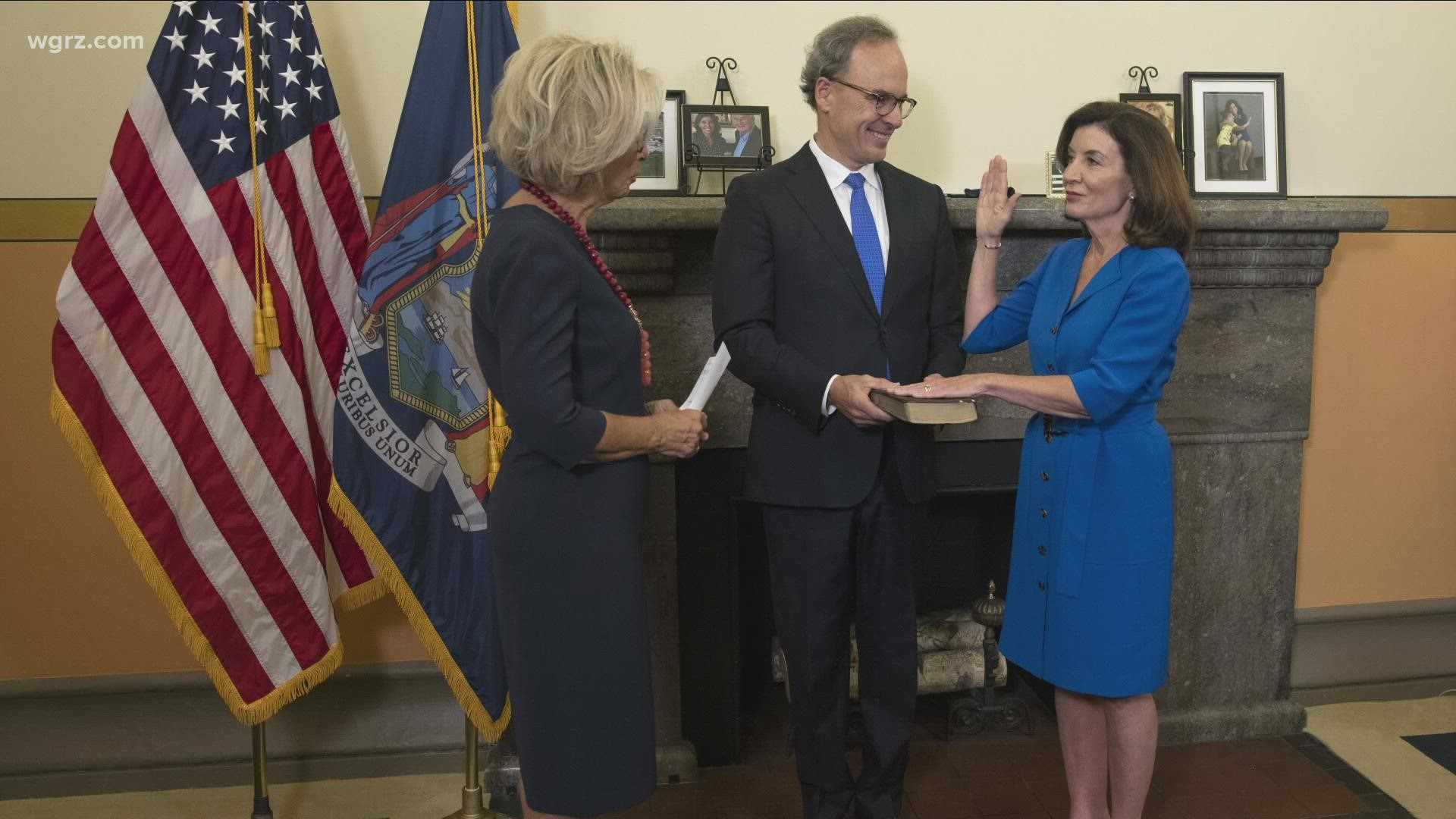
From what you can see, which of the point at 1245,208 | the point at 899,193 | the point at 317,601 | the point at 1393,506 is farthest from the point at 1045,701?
the point at 317,601

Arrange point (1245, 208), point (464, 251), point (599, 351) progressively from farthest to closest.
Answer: point (1245, 208), point (464, 251), point (599, 351)

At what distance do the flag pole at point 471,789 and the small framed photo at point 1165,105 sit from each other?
222 cm

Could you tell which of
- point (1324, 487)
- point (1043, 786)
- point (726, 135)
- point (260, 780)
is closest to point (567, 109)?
point (726, 135)

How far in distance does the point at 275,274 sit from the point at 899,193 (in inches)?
51.6

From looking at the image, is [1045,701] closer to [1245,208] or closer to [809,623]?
[809,623]

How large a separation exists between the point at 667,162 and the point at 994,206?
82cm

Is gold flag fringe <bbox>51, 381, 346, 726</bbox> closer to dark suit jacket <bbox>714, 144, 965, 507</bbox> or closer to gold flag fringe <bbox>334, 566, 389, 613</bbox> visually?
gold flag fringe <bbox>334, 566, 389, 613</bbox>

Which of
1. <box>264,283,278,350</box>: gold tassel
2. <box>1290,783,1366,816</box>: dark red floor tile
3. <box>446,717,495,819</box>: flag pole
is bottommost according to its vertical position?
<box>1290,783,1366,816</box>: dark red floor tile

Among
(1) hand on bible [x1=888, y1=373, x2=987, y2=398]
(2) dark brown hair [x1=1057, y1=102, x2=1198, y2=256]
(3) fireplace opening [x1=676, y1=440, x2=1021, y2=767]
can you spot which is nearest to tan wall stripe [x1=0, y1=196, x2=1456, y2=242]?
(3) fireplace opening [x1=676, y1=440, x2=1021, y2=767]

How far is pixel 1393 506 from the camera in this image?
3.33 m

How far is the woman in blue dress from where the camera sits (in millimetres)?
2049

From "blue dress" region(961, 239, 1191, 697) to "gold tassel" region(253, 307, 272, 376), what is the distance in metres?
1.57

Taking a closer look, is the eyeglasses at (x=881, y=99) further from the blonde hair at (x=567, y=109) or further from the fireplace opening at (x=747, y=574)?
the fireplace opening at (x=747, y=574)

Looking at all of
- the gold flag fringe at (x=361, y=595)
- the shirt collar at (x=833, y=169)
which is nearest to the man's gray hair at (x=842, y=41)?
the shirt collar at (x=833, y=169)
